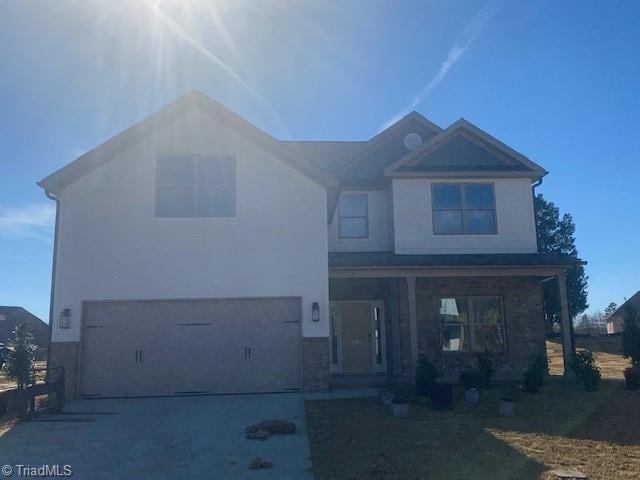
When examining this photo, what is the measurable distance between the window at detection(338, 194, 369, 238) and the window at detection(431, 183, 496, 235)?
211 cm

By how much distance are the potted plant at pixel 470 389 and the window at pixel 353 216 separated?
560cm

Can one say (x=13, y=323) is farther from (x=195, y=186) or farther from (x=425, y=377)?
(x=425, y=377)

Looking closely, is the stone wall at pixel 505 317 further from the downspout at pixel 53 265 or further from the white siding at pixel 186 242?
the downspout at pixel 53 265

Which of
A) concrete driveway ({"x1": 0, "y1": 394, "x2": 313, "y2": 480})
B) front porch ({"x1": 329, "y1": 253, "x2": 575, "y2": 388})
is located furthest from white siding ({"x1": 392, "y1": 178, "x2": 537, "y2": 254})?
concrete driveway ({"x1": 0, "y1": 394, "x2": 313, "y2": 480})

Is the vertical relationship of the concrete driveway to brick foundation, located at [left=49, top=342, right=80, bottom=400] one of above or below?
below

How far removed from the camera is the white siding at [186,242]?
13734 millimetres

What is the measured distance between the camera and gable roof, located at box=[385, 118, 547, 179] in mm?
16859

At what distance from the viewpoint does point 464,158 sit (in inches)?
684

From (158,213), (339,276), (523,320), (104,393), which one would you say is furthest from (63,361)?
Answer: (523,320)

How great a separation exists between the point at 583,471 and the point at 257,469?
4354 mm

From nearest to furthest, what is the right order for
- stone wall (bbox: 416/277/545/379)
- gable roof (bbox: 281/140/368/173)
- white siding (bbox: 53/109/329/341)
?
1. white siding (bbox: 53/109/329/341)
2. stone wall (bbox: 416/277/545/379)
3. gable roof (bbox: 281/140/368/173)

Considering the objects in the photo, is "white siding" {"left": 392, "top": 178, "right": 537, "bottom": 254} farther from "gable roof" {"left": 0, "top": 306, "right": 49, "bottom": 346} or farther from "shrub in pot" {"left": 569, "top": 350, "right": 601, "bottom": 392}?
"gable roof" {"left": 0, "top": 306, "right": 49, "bottom": 346}

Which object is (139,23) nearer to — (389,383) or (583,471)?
(389,383)

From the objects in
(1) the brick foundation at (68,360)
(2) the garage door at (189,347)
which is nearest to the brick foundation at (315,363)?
(2) the garage door at (189,347)
